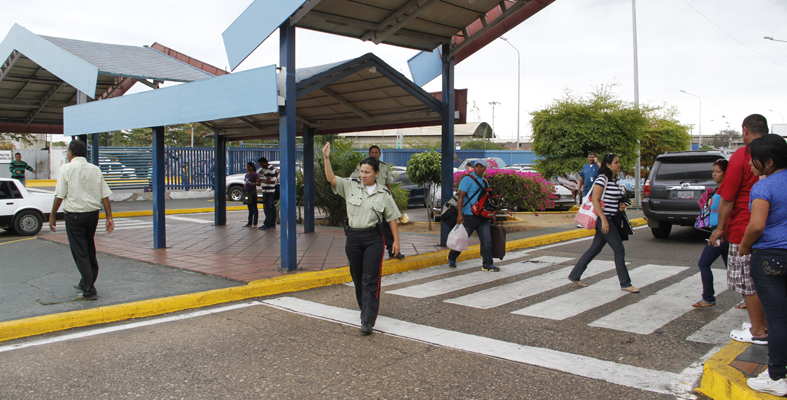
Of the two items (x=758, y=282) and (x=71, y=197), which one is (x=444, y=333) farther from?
(x=71, y=197)

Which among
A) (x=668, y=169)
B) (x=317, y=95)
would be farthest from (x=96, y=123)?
(x=668, y=169)

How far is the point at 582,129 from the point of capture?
1719 cm

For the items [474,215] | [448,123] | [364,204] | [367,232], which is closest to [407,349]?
[367,232]

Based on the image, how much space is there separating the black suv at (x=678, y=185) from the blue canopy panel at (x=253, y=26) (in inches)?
313

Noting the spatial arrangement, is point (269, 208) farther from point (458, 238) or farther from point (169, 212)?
point (169, 212)

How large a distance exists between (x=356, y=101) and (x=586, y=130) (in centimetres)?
1000

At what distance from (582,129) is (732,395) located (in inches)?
586

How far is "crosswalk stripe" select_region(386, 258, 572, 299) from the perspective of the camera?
6.51m

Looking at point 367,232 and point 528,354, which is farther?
point 367,232

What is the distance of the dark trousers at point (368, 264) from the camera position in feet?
15.8

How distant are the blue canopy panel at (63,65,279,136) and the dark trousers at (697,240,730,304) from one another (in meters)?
5.11

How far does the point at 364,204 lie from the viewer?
16.3ft

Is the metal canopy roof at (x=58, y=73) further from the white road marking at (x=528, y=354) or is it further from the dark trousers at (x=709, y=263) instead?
the dark trousers at (x=709, y=263)

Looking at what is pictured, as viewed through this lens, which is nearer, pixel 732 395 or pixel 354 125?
pixel 732 395
